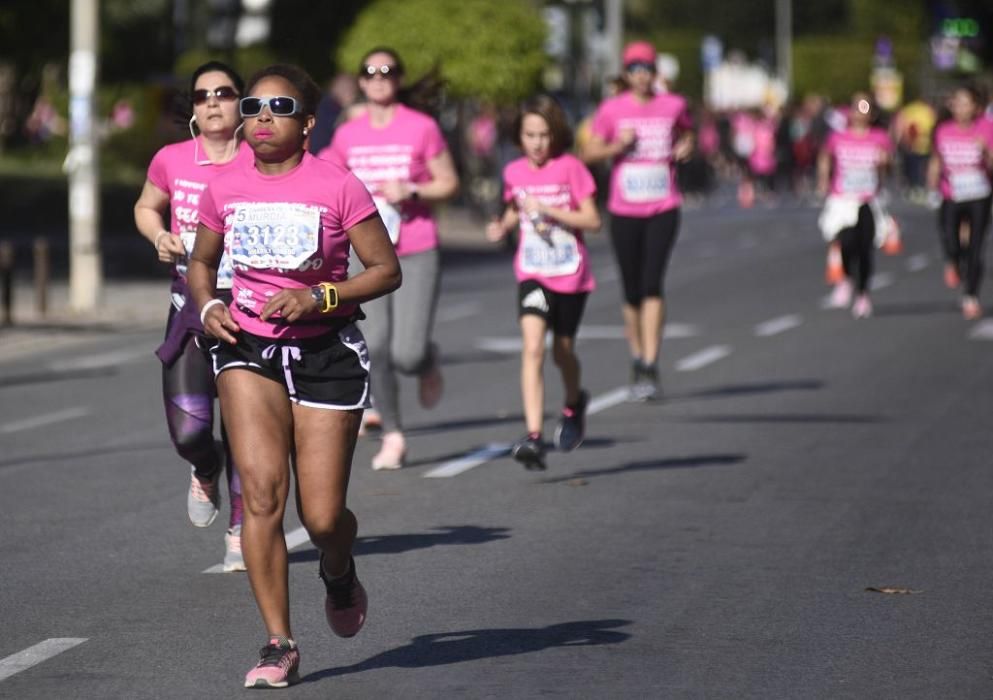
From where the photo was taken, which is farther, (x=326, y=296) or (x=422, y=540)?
(x=422, y=540)

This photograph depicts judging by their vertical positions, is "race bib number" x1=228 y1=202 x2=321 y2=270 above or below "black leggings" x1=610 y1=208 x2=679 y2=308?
above

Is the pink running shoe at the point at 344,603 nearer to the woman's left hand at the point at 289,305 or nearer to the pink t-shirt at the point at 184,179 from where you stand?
the woman's left hand at the point at 289,305

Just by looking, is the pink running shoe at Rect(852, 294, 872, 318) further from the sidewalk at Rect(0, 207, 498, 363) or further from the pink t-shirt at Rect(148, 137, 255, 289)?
the pink t-shirt at Rect(148, 137, 255, 289)

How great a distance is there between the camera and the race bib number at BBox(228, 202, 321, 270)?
589 centimetres

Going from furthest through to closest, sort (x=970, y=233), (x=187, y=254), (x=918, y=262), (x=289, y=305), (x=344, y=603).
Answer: (x=918, y=262), (x=970, y=233), (x=187, y=254), (x=344, y=603), (x=289, y=305)

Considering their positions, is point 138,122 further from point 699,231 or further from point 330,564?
point 330,564

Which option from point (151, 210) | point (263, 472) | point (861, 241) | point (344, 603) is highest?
point (151, 210)

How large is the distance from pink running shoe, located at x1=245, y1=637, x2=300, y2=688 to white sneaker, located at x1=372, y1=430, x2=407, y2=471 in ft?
15.0

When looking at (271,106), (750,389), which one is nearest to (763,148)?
(750,389)

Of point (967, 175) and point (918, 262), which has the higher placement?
point (967, 175)

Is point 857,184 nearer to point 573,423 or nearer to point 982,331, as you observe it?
point 982,331

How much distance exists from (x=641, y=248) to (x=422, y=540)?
509cm

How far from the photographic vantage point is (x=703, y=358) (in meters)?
16.0

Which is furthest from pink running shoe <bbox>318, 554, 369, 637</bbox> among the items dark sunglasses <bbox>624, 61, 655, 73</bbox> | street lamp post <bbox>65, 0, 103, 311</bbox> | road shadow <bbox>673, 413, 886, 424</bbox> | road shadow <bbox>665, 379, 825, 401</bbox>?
street lamp post <bbox>65, 0, 103, 311</bbox>
